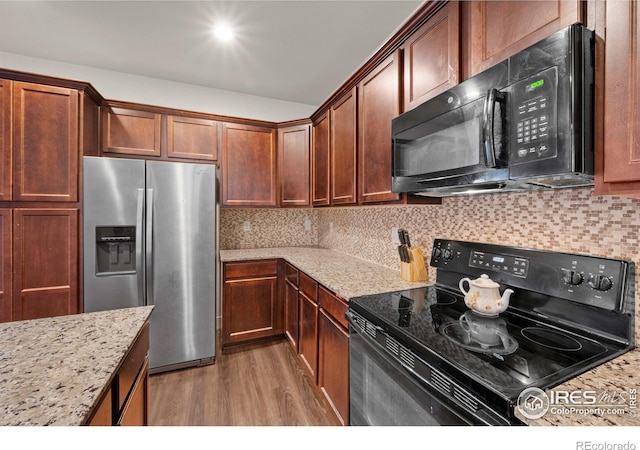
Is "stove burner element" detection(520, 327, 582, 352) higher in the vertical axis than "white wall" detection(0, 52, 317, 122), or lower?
lower

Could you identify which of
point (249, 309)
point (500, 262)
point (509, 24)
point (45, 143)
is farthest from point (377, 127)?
point (45, 143)

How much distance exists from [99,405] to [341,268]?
1.59 metres

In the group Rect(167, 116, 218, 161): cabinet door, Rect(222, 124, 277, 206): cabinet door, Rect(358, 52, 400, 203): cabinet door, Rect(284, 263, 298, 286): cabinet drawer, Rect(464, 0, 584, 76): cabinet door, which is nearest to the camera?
Rect(464, 0, 584, 76): cabinet door

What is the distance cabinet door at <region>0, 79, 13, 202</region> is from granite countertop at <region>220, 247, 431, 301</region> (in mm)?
1505

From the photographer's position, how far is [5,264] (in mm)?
1825

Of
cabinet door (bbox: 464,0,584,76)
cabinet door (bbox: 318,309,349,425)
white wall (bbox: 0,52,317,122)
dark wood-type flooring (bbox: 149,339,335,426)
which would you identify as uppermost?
white wall (bbox: 0,52,317,122)

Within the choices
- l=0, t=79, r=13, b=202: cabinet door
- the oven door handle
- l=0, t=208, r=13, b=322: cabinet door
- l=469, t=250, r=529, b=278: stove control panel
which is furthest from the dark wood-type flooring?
l=0, t=79, r=13, b=202: cabinet door

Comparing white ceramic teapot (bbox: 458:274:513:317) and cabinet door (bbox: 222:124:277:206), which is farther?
cabinet door (bbox: 222:124:277:206)

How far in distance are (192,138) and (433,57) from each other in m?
2.25

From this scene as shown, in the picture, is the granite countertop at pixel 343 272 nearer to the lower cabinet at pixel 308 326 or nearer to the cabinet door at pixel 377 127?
the lower cabinet at pixel 308 326

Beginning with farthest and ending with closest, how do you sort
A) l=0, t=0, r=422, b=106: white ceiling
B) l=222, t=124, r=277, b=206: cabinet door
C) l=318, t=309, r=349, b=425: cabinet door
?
1. l=222, t=124, r=277, b=206: cabinet door
2. l=0, t=0, r=422, b=106: white ceiling
3. l=318, t=309, r=349, b=425: cabinet door

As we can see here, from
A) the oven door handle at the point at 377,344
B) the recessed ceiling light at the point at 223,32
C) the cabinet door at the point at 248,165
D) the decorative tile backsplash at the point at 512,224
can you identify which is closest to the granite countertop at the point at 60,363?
the oven door handle at the point at 377,344

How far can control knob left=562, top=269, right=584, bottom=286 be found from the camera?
97 cm

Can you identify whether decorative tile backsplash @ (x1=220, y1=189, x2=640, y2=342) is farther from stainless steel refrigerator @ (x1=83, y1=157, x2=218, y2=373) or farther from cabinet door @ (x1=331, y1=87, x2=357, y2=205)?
stainless steel refrigerator @ (x1=83, y1=157, x2=218, y2=373)
